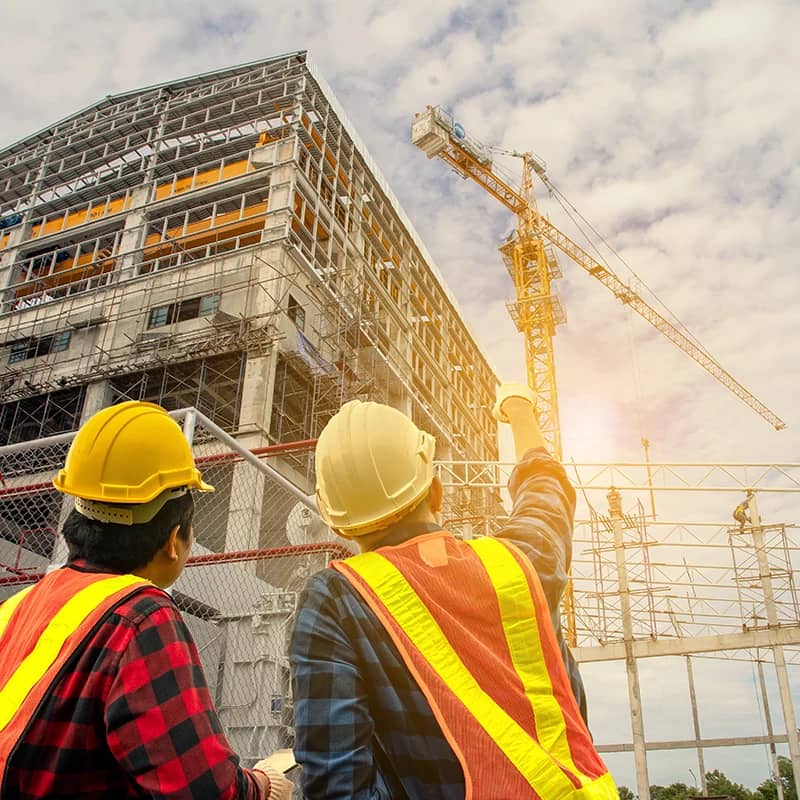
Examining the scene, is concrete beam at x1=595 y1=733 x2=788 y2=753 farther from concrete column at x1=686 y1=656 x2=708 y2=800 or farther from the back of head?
the back of head

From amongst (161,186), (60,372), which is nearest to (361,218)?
Result: (161,186)

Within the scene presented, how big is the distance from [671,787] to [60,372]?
37.4 metres

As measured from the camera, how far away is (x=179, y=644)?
1401mm

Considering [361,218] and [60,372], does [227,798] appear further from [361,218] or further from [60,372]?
[361,218]

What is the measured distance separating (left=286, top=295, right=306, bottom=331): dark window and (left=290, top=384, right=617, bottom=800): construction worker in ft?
75.3

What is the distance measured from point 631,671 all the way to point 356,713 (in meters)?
19.6

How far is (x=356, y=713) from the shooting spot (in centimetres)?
128

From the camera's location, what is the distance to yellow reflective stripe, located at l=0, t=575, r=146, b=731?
4.38 ft

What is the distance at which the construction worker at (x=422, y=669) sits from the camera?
1.24 metres

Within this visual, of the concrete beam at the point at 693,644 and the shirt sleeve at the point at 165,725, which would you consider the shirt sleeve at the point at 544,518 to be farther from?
the concrete beam at the point at 693,644

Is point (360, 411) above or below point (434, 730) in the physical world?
above

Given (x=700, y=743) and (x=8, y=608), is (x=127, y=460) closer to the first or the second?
(x=8, y=608)

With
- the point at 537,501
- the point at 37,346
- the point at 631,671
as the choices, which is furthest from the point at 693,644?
the point at 37,346

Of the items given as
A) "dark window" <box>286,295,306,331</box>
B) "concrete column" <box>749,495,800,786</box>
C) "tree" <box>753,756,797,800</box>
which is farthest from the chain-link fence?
"tree" <box>753,756,797,800</box>
